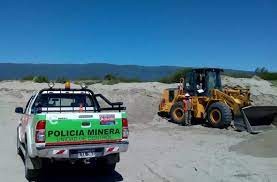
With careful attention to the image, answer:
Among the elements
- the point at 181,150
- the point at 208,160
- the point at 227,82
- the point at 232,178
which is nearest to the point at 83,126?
the point at 232,178

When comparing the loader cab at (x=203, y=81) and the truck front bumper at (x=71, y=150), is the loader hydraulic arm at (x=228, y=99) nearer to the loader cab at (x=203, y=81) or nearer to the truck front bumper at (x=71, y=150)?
the loader cab at (x=203, y=81)

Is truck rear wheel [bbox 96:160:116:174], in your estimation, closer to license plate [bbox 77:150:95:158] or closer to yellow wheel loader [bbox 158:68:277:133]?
license plate [bbox 77:150:95:158]

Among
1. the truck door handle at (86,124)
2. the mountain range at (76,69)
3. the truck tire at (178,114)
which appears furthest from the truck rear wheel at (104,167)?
the mountain range at (76,69)

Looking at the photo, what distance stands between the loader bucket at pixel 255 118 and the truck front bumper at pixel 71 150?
11.2m

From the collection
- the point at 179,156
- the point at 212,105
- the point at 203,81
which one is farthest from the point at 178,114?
the point at 179,156

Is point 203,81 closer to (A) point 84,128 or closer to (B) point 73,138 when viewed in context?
(A) point 84,128

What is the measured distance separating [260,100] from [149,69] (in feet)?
208

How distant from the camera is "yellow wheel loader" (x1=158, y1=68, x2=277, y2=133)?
19719mm

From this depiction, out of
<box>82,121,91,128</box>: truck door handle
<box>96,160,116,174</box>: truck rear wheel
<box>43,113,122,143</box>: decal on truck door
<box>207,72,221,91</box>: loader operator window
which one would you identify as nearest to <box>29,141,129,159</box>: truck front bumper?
A: <box>43,113,122,143</box>: decal on truck door

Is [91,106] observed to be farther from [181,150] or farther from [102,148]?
[181,150]

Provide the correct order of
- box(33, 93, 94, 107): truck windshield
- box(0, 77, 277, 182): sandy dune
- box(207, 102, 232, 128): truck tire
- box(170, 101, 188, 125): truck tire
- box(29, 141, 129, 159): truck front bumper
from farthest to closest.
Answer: box(170, 101, 188, 125): truck tire, box(207, 102, 232, 128): truck tire, box(33, 93, 94, 107): truck windshield, box(0, 77, 277, 182): sandy dune, box(29, 141, 129, 159): truck front bumper

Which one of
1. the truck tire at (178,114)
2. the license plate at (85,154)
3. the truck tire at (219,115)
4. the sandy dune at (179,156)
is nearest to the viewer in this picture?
the license plate at (85,154)

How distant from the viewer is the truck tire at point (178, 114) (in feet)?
71.8

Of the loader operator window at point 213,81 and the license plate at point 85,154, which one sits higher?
the loader operator window at point 213,81
